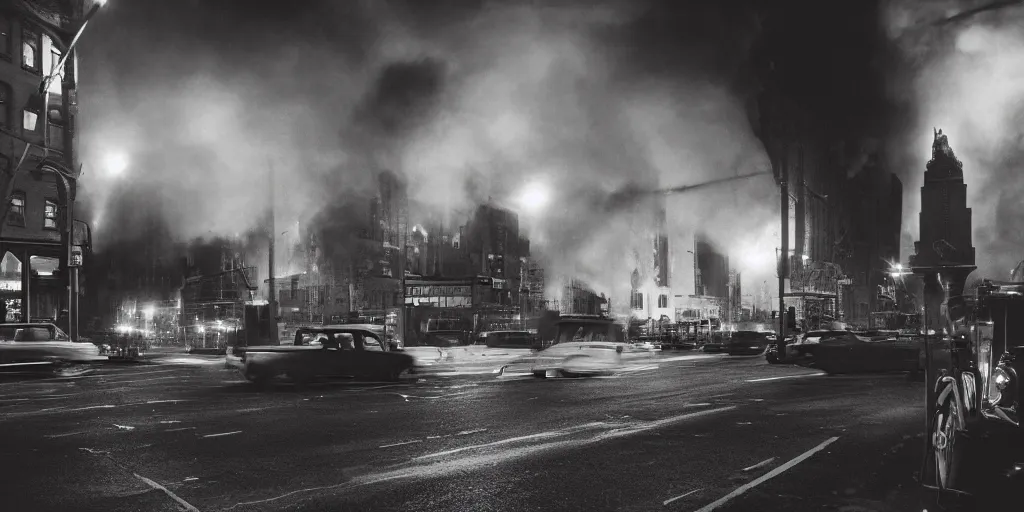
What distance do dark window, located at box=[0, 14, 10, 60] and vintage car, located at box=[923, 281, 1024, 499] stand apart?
38.6m

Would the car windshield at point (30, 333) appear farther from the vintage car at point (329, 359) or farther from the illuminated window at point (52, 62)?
the illuminated window at point (52, 62)

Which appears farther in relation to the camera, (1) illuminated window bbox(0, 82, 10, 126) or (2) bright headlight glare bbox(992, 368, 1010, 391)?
(1) illuminated window bbox(0, 82, 10, 126)

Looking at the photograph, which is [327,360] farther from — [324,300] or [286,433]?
[324,300]

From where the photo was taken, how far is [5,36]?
33.5 metres

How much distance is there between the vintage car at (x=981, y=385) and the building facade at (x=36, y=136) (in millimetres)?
33722

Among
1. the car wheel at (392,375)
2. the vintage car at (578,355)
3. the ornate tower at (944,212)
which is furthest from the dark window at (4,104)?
the ornate tower at (944,212)

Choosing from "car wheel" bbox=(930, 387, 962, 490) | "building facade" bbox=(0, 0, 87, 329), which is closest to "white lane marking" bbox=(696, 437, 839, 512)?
"car wheel" bbox=(930, 387, 962, 490)

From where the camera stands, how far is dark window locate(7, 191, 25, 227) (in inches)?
1380

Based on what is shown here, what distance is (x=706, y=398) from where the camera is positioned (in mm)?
14078

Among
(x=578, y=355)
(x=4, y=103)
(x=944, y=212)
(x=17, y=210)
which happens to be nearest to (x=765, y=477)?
(x=578, y=355)

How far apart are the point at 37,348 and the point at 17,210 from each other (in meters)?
19.6

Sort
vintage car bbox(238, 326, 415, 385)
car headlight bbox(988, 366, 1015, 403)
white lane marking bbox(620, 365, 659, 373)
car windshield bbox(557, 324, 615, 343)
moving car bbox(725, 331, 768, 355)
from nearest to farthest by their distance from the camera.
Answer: car headlight bbox(988, 366, 1015, 403), vintage car bbox(238, 326, 415, 385), white lane marking bbox(620, 365, 659, 373), car windshield bbox(557, 324, 615, 343), moving car bbox(725, 331, 768, 355)

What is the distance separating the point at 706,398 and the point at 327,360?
825 centimetres

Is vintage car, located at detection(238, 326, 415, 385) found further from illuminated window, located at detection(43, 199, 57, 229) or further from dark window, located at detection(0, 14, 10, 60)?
illuminated window, located at detection(43, 199, 57, 229)
